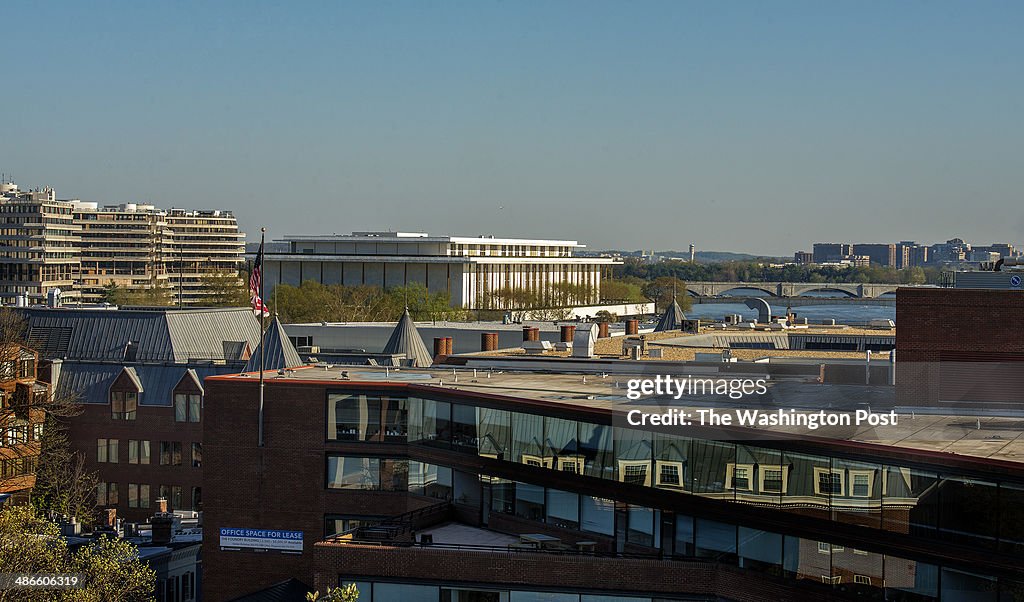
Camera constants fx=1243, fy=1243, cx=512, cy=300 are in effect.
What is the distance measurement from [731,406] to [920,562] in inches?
289

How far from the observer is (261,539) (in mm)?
39719

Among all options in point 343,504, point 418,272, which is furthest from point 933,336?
point 418,272

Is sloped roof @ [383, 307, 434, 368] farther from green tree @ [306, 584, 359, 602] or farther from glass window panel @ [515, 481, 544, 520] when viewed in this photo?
green tree @ [306, 584, 359, 602]

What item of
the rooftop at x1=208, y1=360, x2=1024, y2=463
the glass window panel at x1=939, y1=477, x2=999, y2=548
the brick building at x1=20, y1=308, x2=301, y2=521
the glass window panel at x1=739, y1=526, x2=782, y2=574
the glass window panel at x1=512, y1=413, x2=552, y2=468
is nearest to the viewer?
the glass window panel at x1=939, y1=477, x2=999, y2=548

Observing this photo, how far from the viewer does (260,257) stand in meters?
42.6

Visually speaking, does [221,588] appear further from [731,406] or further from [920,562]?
[920,562]

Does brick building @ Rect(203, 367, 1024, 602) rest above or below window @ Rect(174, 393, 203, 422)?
above

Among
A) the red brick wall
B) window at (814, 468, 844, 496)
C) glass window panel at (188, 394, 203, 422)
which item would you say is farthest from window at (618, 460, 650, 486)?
glass window panel at (188, 394, 203, 422)

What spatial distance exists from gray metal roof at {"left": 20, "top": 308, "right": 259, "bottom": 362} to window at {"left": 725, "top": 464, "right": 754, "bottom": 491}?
46.7m

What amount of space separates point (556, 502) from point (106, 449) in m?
39.5

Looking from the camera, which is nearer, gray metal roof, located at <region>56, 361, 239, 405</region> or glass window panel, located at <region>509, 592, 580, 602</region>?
glass window panel, located at <region>509, 592, 580, 602</region>

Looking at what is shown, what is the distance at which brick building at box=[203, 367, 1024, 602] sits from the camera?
25312 millimetres

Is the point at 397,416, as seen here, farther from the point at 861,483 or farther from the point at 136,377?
the point at 136,377

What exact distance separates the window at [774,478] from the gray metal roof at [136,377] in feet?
143
